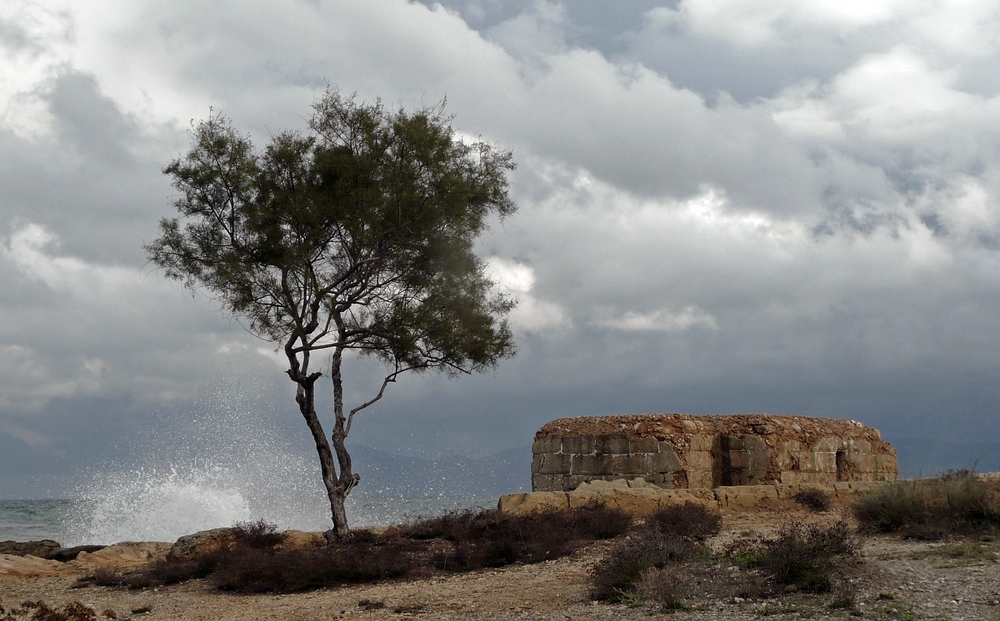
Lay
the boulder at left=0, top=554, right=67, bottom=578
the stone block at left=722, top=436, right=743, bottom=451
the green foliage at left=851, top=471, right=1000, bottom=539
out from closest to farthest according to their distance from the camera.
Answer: the green foliage at left=851, top=471, right=1000, bottom=539 → the boulder at left=0, top=554, right=67, bottom=578 → the stone block at left=722, top=436, right=743, bottom=451

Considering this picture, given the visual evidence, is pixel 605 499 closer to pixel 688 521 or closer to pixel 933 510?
pixel 688 521

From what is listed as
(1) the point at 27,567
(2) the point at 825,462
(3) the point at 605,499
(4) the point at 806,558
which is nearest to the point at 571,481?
(3) the point at 605,499

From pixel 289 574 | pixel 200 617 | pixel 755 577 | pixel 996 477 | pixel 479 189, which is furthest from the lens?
pixel 479 189

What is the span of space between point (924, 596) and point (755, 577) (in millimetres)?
1560

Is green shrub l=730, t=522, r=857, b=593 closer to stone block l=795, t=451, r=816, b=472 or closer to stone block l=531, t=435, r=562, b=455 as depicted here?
stone block l=531, t=435, r=562, b=455

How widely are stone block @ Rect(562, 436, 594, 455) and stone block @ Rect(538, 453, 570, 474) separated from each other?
0.54ft

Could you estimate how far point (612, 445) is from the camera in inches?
657

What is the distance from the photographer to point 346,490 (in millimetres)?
15883

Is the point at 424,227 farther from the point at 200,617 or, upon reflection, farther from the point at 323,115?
the point at 200,617

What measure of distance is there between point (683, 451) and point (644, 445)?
0.76 m

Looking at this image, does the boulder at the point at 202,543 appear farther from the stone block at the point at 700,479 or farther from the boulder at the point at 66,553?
the stone block at the point at 700,479

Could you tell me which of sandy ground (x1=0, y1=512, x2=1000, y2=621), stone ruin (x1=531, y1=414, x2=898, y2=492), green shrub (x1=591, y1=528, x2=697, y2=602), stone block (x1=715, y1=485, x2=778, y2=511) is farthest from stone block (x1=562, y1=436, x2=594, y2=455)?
green shrub (x1=591, y1=528, x2=697, y2=602)

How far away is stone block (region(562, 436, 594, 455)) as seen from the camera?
16.8m

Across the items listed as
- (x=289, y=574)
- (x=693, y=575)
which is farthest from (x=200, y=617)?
(x=693, y=575)
